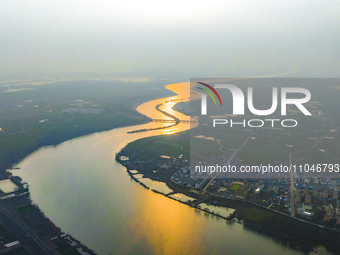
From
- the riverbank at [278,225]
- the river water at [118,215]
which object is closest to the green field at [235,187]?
the riverbank at [278,225]

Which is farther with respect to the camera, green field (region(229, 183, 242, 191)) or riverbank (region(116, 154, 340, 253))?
green field (region(229, 183, 242, 191))

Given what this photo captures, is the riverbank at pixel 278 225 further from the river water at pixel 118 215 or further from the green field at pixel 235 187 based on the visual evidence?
the green field at pixel 235 187

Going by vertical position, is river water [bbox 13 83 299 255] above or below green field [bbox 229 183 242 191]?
below

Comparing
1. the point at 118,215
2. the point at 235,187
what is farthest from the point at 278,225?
the point at 118,215

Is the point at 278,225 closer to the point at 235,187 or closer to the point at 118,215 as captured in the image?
the point at 235,187

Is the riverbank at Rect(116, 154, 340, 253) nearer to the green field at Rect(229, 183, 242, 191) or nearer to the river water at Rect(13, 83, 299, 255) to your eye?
the river water at Rect(13, 83, 299, 255)

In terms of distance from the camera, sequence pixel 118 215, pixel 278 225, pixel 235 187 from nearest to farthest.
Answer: pixel 278 225 → pixel 118 215 → pixel 235 187

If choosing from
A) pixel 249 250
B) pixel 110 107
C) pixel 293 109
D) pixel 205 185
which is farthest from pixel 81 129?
pixel 293 109

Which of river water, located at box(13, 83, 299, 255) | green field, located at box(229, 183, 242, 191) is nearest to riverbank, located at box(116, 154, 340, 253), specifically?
river water, located at box(13, 83, 299, 255)
